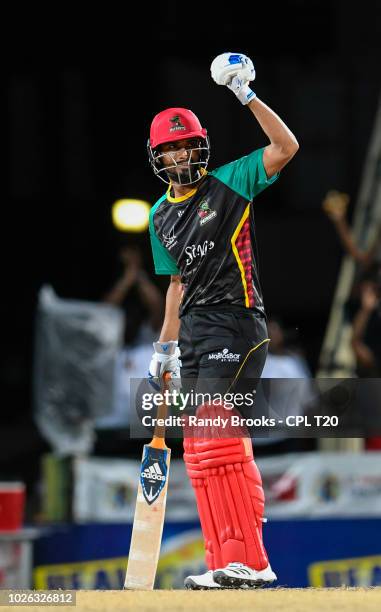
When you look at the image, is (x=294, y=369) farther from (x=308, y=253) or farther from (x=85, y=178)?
(x=85, y=178)

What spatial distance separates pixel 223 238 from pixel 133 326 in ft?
21.9

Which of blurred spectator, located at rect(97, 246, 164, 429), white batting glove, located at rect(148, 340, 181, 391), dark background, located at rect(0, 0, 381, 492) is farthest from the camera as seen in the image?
dark background, located at rect(0, 0, 381, 492)

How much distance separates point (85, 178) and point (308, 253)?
2908 millimetres

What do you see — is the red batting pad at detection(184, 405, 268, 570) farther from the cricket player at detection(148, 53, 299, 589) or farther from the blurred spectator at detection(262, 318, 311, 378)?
the blurred spectator at detection(262, 318, 311, 378)

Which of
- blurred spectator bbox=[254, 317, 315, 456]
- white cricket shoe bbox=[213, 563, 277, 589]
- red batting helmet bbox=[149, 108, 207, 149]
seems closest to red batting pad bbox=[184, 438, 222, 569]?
white cricket shoe bbox=[213, 563, 277, 589]

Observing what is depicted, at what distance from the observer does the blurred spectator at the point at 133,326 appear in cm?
1251

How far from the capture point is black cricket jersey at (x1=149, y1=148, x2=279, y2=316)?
6602 mm

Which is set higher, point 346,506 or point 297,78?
point 297,78

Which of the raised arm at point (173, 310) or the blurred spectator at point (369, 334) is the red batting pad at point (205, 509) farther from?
the blurred spectator at point (369, 334)

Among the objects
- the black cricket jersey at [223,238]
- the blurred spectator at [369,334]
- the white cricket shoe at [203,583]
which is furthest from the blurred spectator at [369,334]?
the white cricket shoe at [203,583]

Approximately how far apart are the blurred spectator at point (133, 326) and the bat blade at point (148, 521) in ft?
16.7

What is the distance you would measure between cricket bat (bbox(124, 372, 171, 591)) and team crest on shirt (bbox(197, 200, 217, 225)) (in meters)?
1.00

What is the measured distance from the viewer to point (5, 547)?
9.92 m

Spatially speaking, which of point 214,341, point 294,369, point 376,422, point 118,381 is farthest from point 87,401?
point 214,341
